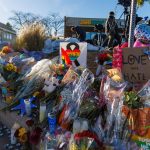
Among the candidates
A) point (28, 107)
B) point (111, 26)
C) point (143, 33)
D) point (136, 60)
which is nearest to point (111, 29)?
point (111, 26)

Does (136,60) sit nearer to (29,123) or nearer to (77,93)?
(77,93)

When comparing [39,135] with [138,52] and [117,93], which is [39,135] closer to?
[117,93]

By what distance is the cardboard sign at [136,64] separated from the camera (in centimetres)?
417

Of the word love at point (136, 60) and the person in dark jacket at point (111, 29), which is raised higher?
the person in dark jacket at point (111, 29)

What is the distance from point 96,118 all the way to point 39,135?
790 mm

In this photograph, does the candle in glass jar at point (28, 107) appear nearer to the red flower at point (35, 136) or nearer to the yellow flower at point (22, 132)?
the yellow flower at point (22, 132)

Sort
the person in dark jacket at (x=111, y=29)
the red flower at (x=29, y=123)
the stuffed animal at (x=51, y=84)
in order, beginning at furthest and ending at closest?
the person in dark jacket at (x=111, y=29), the stuffed animal at (x=51, y=84), the red flower at (x=29, y=123)

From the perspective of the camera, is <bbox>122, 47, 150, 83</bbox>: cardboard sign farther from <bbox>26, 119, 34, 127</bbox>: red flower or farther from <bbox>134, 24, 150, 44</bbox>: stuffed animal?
→ <bbox>26, 119, 34, 127</bbox>: red flower

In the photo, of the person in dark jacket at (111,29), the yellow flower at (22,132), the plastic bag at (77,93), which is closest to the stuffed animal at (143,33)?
the plastic bag at (77,93)

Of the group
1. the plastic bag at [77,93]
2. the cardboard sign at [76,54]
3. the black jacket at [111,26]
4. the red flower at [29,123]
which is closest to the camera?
the plastic bag at [77,93]

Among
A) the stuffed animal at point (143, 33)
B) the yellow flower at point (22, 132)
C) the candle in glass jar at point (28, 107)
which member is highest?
the stuffed animal at point (143, 33)

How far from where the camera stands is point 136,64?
4219 millimetres

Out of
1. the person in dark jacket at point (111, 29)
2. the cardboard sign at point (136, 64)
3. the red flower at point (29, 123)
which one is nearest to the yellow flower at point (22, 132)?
the red flower at point (29, 123)

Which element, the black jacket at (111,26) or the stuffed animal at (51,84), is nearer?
the stuffed animal at (51,84)
